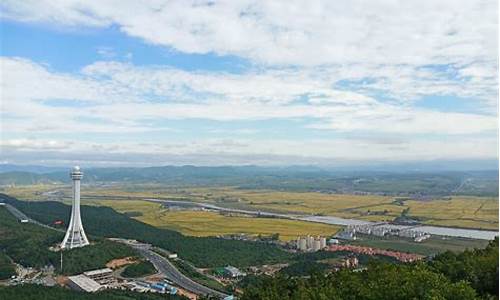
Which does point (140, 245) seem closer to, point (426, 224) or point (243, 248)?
point (243, 248)

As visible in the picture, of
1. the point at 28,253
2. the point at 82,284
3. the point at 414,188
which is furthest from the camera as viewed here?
the point at 414,188

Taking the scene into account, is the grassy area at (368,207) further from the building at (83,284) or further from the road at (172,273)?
the building at (83,284)

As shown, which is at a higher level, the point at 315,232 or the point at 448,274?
the point at 448,274

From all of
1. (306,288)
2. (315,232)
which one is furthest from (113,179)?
(306,288)

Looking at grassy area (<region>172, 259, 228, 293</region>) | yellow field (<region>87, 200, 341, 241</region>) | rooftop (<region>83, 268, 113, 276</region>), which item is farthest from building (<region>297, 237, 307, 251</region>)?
rooftop (<region>83, 268, 113, 276</region>)

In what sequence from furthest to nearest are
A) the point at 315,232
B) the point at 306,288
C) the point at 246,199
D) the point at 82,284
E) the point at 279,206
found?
the point at 246,199, the point at 279,206, the point at 315,232, the point at 82,284, the point at 306,288

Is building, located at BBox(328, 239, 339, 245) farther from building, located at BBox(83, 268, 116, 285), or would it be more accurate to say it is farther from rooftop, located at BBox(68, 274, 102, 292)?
rooftop, located at BBox(68, 274, 102, 292)

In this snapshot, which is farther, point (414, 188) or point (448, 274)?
point (414, 188)
